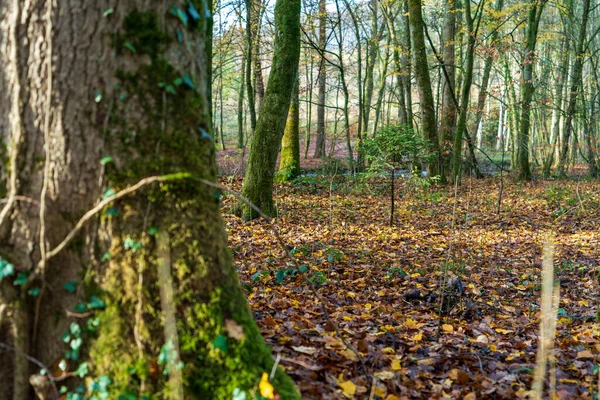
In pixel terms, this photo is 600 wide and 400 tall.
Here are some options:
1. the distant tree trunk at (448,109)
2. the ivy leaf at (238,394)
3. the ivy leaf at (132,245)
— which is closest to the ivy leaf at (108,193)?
the ivy leaf at (132,245)

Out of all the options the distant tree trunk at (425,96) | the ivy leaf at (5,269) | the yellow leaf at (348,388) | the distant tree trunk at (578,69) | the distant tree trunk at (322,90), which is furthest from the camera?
the distant tree trunk at (322,90)

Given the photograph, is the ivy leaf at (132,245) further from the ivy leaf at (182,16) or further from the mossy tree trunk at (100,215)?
the ivy leaf at (182,16)

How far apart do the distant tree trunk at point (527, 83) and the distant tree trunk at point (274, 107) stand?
821 cm

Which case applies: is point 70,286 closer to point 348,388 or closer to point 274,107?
point 348,388

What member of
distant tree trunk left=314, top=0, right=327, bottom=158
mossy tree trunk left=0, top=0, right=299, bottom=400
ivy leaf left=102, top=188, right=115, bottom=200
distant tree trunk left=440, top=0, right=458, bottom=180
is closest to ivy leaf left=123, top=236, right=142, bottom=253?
mossy tree trunk left=0, top=0, right=299, bottom=400

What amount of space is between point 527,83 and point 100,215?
613 inches

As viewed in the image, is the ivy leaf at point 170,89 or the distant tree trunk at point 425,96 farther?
the distant tree trunk at point 425,96

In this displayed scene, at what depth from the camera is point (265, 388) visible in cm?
191

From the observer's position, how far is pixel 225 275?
6.57ft

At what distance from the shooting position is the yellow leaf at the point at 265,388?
6.21ft

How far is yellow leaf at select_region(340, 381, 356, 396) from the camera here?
7.73 feet

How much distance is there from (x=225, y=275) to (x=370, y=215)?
25.3 feet

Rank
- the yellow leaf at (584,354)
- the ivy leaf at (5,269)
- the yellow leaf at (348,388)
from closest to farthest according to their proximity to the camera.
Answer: the ivy leaf at (5,269)
the yellow leaf at (348,388)
the yellow leaf at (584,354)

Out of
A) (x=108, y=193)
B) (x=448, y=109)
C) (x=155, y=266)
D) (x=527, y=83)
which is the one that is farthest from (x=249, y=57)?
(x=155, y=266)
